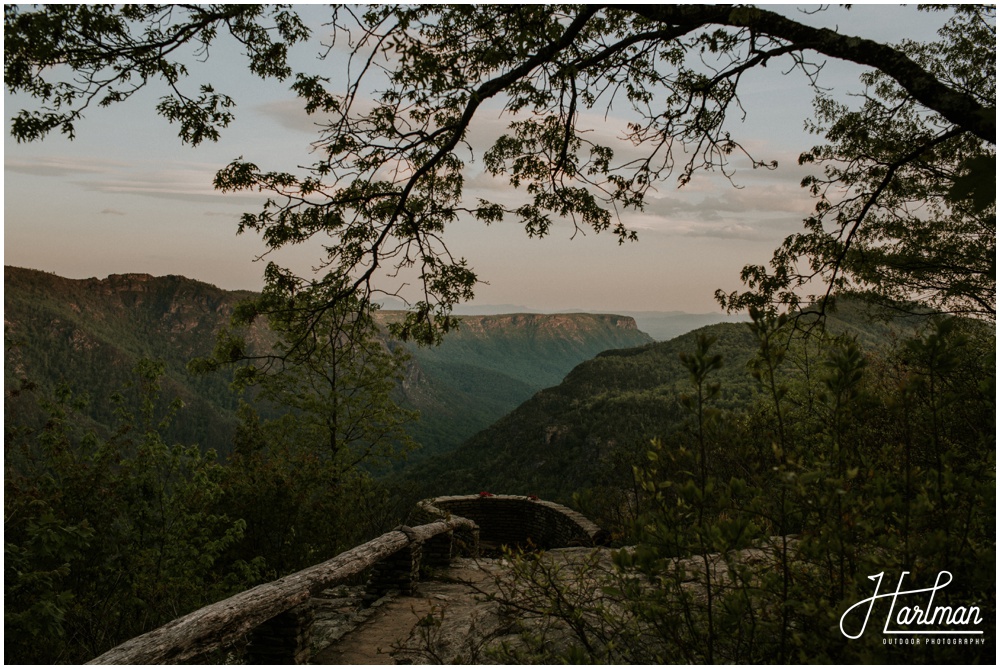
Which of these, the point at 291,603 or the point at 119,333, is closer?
the point at 291,603

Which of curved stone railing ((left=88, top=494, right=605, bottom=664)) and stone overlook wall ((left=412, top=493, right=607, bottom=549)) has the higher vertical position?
curved stone railing ((left=88, top=494, right=605, bottom=664))

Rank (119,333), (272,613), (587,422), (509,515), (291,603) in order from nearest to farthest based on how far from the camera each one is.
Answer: (272,613), (291,603), (509,515), (587,422), (119,333)

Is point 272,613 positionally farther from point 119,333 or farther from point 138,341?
point 119,333

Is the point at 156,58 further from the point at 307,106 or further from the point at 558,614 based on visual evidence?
the point at 558,614

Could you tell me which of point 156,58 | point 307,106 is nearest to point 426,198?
point 307,106

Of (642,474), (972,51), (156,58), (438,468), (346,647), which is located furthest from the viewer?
(438,468)

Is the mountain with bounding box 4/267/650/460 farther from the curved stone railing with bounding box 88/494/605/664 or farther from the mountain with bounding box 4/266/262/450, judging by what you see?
Answer: the curved stone railing with bounding box 88/494/605/664

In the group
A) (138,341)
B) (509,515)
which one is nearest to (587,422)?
(509,515)

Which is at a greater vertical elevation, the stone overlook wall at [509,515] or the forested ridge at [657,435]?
the forested ridge at [657,435]

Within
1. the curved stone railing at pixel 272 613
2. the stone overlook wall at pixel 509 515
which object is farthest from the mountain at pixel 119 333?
the curved stone railing at pixel 272 613

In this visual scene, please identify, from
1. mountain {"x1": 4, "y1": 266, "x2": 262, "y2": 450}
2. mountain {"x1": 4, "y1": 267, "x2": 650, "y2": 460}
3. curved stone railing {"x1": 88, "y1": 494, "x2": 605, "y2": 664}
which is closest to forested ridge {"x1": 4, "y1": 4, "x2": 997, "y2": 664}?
curved stone railing {"x1": 88, "y1": 494, "x2": 605, "y2": 664}

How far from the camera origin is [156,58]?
16.3 feet

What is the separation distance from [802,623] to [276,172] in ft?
18.7

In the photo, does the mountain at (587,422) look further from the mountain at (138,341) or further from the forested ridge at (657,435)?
the forested ridge at (657,435)
